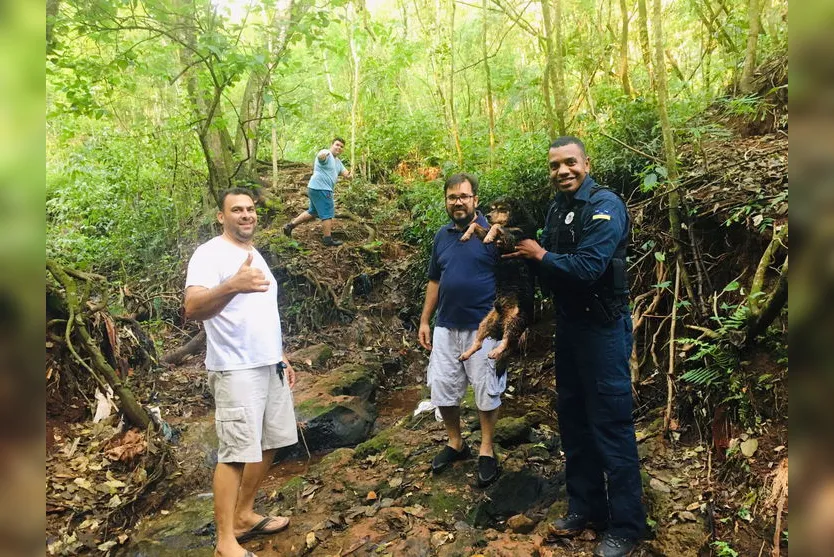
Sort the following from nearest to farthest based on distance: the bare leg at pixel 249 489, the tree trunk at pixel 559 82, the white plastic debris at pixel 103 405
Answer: the bare leg at pixel 249 489, the white plastic debris at pixel 103 405, the tree trunk at pixel 559 82

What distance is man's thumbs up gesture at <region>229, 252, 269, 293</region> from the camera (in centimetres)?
263

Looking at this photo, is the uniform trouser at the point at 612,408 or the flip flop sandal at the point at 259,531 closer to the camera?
the uniform trouser at the point at 612,408

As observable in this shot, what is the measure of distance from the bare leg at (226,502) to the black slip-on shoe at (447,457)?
1.59m

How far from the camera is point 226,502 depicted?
9.24 ft

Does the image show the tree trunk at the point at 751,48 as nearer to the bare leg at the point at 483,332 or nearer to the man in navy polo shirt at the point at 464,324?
the man in navy polo shirt at the point at 464,324

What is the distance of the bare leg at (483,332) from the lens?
3543mm

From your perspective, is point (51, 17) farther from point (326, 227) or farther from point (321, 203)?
point (326, 227)

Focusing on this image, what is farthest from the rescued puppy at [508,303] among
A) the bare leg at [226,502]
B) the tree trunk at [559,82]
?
the tree trunk at [559,82]

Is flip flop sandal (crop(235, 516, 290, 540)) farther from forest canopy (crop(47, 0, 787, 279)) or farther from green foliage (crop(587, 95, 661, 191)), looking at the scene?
green foliage (crop(587, 95, 661, 191))

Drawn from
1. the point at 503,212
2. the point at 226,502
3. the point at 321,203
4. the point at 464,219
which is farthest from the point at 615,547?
the point at 321,203

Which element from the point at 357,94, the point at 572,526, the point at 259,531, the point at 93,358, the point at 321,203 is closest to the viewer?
the point at 572,526

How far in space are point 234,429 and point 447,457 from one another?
1.80m
